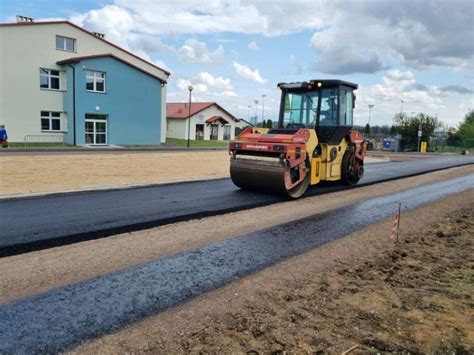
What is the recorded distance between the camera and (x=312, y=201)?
10.6 m

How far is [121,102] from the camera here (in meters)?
34.2

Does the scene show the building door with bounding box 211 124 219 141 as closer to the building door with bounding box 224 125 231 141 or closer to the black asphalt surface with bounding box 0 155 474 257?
the building door with bounding box 224 125 231 141

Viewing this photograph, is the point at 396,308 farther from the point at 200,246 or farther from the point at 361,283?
the point at 200,246

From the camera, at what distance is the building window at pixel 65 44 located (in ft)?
105

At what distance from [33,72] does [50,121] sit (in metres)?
3.70

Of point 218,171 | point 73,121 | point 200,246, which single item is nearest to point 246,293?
point 200,246

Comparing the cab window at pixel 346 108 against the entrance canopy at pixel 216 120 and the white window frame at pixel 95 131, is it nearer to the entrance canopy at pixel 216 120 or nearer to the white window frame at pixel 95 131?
the white window frame at pixel 95 131

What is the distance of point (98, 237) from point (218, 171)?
9.96 metres

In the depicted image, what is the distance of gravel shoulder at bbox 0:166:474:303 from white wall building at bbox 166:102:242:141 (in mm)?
42282

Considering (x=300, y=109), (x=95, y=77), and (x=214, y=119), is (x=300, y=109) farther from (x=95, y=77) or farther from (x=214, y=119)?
(x=214, y=119)

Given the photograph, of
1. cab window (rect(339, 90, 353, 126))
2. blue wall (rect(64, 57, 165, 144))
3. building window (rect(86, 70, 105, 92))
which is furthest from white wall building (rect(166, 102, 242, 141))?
cab window (rect(339, 90, 353, 126))

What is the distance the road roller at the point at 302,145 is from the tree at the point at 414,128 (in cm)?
3679

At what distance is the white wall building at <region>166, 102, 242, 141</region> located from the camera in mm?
50781

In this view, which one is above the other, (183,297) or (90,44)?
(90,44)
